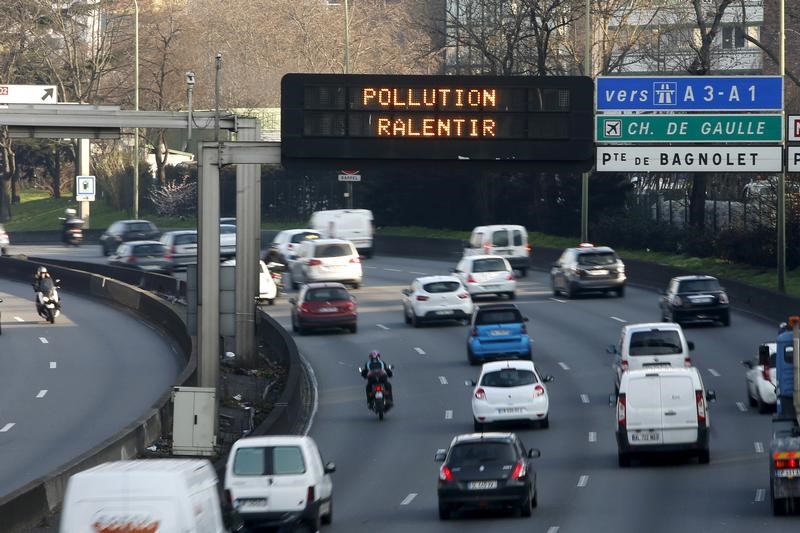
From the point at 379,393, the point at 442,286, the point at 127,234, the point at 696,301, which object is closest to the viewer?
the point at 379,393

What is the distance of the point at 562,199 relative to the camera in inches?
2785

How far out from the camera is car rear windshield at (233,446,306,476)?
812 inches

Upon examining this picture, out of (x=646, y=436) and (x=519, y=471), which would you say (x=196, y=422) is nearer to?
(x=519, y=471)

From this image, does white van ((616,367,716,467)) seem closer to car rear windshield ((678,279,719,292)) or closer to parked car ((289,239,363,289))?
car rear windshield ((678,279,719,292))

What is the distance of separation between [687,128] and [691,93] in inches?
85.1

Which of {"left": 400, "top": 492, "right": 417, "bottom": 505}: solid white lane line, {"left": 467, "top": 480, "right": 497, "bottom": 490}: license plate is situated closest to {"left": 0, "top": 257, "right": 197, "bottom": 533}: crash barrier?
{"left": 400, "top": 492, "right": 417, "bottom": 505}: solid white lane line

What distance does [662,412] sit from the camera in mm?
26250

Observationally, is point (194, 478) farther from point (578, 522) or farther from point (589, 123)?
point (589, 123)

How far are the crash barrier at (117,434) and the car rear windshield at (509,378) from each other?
21.0 feet

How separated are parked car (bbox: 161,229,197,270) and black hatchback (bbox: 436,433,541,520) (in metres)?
37.2

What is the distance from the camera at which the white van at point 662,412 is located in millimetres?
26234

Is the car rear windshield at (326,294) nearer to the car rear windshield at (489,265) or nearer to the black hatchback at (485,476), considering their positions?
the car rear windshield at (489,265)

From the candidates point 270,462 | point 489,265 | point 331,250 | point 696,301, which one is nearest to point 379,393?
point 270,462

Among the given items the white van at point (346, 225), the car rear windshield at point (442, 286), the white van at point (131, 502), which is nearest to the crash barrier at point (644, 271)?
the white van at point (346, 225)
